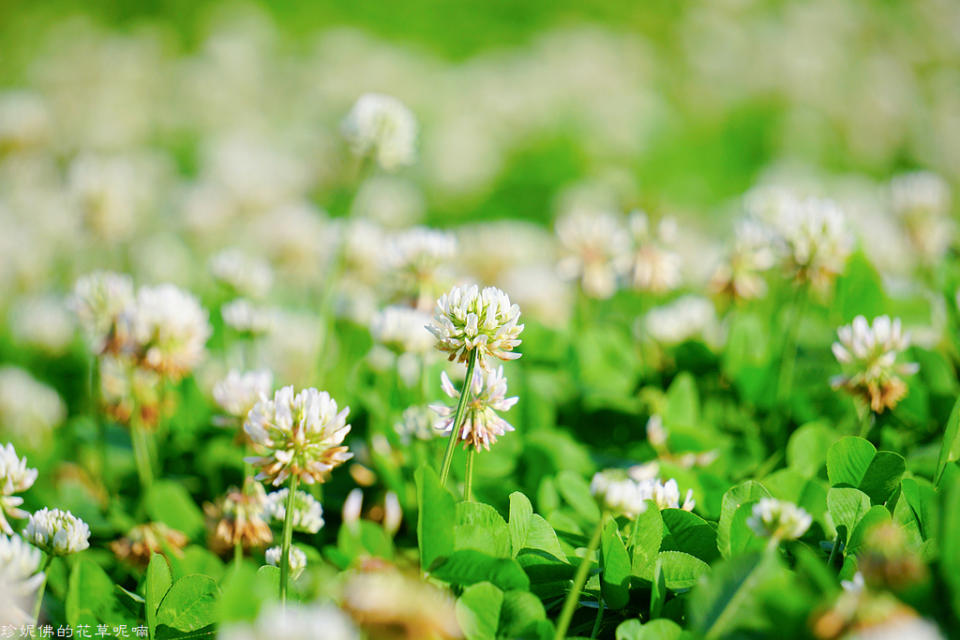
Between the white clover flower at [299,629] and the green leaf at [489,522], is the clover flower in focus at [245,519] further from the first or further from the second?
the white clover flower at [299,629]

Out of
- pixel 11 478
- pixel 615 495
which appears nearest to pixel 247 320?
pixel 11 478

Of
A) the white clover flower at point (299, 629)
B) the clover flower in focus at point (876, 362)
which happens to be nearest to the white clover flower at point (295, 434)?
the white clover flower at point (299, 629)

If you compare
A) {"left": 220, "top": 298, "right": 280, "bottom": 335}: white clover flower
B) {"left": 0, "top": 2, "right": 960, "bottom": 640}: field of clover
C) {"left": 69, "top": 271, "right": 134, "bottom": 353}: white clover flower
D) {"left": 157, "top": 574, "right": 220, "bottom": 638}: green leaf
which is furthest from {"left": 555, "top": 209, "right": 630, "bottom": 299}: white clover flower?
{"left": 157, "top": 574, "right": 220, "bottom": 638}: green leaf

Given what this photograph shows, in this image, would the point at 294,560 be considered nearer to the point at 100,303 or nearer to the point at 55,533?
the point at 55,533

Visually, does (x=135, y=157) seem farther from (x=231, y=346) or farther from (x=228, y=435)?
(x=228, y=435)

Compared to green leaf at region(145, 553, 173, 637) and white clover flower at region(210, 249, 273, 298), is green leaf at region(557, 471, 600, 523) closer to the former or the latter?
green leaf at region(145, 553, 173, 637)

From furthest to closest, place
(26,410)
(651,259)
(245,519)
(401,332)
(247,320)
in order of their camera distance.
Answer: (26,410)
(651,259)
(247,320)
(401,332)
(245,519)
